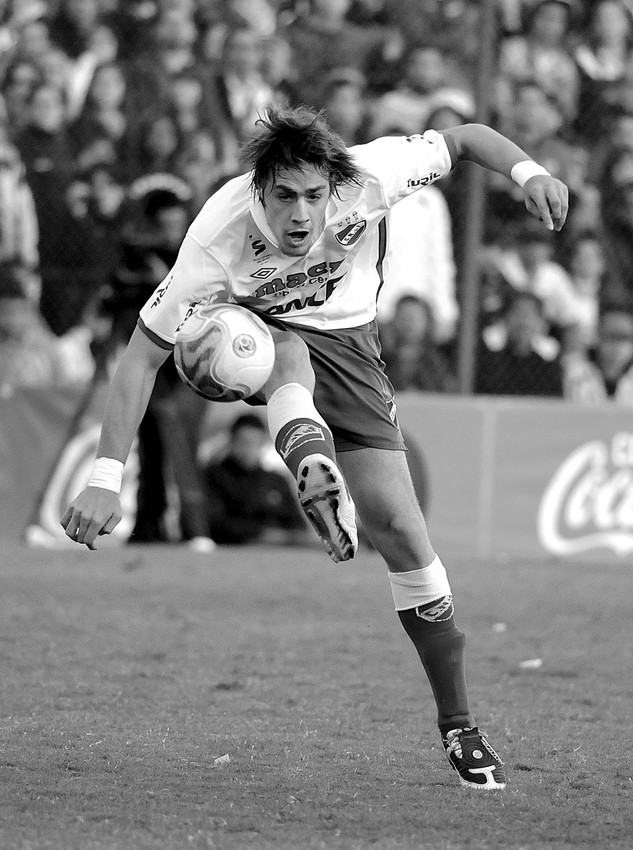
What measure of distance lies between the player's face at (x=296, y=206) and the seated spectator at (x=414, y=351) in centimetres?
595

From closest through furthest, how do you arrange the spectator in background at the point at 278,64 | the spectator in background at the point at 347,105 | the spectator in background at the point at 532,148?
the spectator in background at the point at 347,105
the spectator in background at the point at 278,64
the spectator in background at the point at 532,148

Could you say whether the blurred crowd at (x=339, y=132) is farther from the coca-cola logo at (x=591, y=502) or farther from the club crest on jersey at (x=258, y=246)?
the club crest on jersey at (x=258, y=246)

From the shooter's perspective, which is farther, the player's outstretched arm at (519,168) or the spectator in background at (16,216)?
the spectator in background at (16,216)

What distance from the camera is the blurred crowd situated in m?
10.4

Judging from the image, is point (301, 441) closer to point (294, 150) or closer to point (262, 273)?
point (262, 273)

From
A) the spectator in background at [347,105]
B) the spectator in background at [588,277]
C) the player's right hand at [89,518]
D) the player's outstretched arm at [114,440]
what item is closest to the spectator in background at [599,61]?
the spectator in background at [588,277]

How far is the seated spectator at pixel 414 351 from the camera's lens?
1031 centimetres

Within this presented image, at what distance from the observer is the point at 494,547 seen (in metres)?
10.6

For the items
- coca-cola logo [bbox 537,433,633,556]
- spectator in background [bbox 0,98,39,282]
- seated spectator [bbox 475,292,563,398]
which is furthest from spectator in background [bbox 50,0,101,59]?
coca-cola logo [bbox 537,433,633,556]

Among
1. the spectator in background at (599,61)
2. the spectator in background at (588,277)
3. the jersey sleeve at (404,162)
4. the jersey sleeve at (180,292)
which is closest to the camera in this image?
the jersey sleeve at (180,292)

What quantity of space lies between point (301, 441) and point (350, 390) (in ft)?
1.56

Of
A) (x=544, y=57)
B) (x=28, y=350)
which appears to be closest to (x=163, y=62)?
(x=28, y=350)

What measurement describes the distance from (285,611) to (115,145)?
4.41 meters

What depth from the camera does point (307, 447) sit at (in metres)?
4.12
